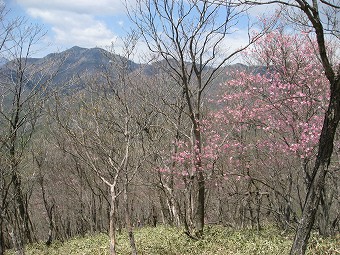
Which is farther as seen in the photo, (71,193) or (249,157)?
(71,193)

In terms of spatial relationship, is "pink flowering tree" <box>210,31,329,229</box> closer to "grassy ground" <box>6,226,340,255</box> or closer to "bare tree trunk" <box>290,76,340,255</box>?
"grassy ground" <box>6,226,340,255</box>

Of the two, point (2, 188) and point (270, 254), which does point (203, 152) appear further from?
point (2, 188)

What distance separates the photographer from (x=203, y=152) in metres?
13.0

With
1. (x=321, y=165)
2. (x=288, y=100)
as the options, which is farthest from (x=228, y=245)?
(x=321, y=165)

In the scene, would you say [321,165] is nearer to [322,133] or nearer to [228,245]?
[322,133]

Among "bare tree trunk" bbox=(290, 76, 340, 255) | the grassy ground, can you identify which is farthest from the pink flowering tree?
"bare tree trunk" bbox=(290, 76, 340, 255)

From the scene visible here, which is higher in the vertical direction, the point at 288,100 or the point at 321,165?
the point at 288,100

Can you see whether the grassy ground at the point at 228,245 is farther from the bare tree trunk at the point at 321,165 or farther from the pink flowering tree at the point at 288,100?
the bare tree trunk at the point at 321,165

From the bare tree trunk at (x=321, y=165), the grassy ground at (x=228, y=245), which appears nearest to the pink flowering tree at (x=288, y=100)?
the grassy ground at (x=228, y=245)

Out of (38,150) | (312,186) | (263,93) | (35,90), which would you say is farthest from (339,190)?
(38,150)

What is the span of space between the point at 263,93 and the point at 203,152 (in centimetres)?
314

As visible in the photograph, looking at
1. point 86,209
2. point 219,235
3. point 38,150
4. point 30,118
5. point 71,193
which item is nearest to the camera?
point 219,235

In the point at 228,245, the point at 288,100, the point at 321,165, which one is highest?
the point at 288,100

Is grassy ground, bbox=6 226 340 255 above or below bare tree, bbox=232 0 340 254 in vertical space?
below
